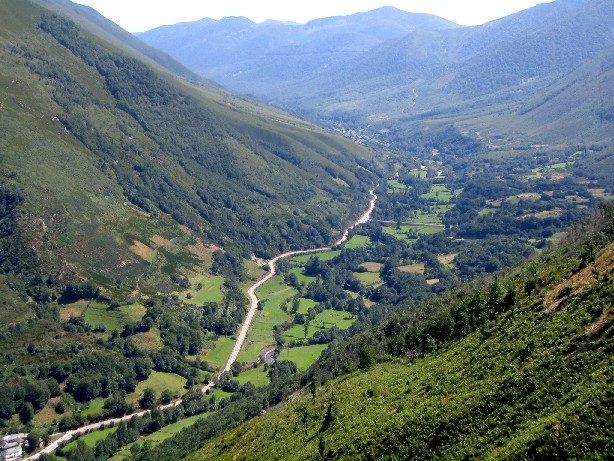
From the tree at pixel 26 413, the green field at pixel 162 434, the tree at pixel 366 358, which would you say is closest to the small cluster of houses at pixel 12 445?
the tree at pixel 26 413

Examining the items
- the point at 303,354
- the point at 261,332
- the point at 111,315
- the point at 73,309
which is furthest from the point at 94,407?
the point at 261,332

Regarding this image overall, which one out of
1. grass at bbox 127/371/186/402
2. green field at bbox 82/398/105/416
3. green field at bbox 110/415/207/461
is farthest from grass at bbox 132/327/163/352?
green field at bbox 110/415/207/461

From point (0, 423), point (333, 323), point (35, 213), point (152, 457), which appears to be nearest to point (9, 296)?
point (35, 213)

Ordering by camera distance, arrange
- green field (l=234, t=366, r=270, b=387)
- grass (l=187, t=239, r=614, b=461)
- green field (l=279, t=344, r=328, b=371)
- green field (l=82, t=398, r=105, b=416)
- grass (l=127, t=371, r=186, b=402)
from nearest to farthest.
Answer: grass (l=187, t=239, r=614, b=461)
green field (l=82, t=398, r=105, b=416)
grass (l=127, t=371, r=186, b=402)
green field (l=234, t=366, r=270, b=387)
green field (l=279, t=344, r=328, b=371)

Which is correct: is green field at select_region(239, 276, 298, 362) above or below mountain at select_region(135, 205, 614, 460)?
below

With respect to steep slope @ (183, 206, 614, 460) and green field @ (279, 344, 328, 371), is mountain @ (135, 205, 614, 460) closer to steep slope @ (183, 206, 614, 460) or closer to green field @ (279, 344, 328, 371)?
steep slope @ (183, 206, 614, 460)

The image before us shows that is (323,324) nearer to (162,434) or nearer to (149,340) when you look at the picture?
(149,340)

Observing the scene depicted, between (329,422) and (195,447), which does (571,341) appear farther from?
(195,447)

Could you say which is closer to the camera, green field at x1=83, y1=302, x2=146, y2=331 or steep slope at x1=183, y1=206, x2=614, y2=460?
steep slope at x1=183, y1=206, x2=614, y2=460
